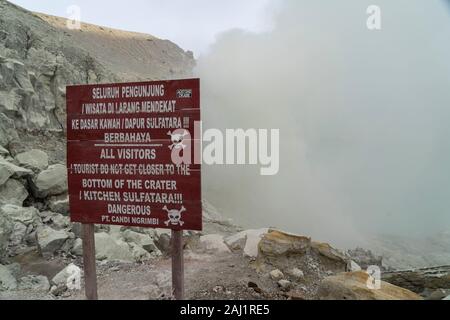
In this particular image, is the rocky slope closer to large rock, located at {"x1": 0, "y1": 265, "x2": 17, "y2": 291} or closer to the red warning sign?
large rock, located at {"x1": 0, "y1": 265, "x2": 17, "y2": 291}

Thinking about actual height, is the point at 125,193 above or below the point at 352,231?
above

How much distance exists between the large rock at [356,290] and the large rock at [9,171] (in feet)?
22.0

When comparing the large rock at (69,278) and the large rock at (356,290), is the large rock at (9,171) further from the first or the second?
the large rock at (356,290)

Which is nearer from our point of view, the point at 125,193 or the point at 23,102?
the point at 125,193

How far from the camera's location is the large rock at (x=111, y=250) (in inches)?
255

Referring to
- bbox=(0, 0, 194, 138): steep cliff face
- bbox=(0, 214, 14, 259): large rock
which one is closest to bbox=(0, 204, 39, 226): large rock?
bbox=(0, 214, 14, 259): large rock

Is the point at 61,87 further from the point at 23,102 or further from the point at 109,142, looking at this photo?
the point at 109,142

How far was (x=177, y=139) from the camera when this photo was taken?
11.2ft

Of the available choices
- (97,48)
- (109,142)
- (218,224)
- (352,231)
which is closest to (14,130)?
(218,224)

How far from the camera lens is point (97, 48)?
35.6 metres

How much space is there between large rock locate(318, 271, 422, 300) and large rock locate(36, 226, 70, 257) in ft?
14.8
